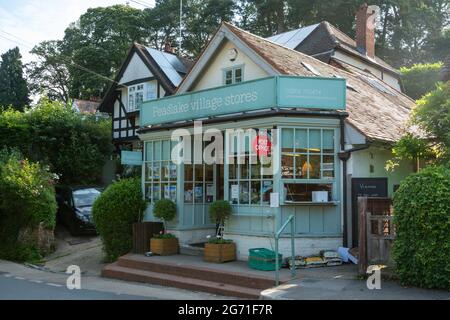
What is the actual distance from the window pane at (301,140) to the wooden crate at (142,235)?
472cm

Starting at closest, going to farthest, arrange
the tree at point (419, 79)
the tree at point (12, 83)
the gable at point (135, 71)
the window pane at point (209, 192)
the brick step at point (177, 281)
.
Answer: the brick step at point (177, 281) → the window pane at point (209, 192) → the gable at point (135, 71) → the tree at point (419, 79) → the tree at point (12, 83)

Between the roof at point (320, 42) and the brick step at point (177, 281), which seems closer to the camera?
the brick step at point (177, 281)

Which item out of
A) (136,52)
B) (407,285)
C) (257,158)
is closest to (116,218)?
(257,158)

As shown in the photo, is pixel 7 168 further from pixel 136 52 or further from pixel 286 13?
pixel 286 13

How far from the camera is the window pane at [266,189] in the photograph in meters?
12.2

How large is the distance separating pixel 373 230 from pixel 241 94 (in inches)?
185

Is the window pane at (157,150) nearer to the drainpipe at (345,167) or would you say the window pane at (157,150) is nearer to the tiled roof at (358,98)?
the tiled roof at (358,98)

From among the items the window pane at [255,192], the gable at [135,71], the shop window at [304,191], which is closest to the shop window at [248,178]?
the window pane at [255,192]

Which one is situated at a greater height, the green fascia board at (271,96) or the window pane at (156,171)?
the green fascia board at (271,96)

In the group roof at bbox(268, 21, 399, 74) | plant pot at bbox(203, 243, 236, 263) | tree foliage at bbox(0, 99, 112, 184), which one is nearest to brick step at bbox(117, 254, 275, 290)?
plant pot at bbox(203, 243, 236, 263)

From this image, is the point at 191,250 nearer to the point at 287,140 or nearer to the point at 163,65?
the point at 287,140

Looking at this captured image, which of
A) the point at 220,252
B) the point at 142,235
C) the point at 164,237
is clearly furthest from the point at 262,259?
the point at 142,235

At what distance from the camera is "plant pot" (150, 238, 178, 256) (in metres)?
13.6

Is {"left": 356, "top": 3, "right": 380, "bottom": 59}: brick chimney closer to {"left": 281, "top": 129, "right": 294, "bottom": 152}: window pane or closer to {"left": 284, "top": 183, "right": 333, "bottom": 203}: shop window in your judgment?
{"left": 281, "top": 129, "right": 294, "bottom": 152}: window pane
